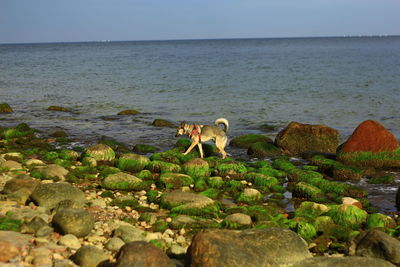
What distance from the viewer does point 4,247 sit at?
7.27 m

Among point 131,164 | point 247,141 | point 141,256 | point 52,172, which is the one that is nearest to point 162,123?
point 247,141

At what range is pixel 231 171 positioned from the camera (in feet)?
48.7

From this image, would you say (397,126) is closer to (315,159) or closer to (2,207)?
Result: (315,159)

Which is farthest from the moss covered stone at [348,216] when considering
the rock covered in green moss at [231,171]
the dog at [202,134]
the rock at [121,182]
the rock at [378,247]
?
the dog at [202,134]

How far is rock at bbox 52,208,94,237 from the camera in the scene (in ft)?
27.7

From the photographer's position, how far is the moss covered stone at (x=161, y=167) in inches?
584

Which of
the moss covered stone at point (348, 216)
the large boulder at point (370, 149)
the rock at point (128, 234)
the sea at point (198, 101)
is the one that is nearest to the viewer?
the rock at point (128, 234)

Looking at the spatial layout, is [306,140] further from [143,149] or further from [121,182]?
[121,182]

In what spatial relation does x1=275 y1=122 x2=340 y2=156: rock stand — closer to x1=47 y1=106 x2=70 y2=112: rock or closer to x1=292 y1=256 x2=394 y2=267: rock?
x1=292 y1=256 x2=394 y2=267: rock

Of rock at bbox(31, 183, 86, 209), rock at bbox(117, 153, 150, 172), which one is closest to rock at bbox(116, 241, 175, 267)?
rock at bbox(31, 183, 86, 209)

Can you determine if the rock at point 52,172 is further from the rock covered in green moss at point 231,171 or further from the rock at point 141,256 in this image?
the rock at point 141,256

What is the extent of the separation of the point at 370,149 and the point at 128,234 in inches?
451

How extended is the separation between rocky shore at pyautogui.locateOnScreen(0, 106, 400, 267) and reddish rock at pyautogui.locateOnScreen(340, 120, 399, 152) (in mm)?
42

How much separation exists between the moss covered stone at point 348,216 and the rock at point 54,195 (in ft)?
20.3
